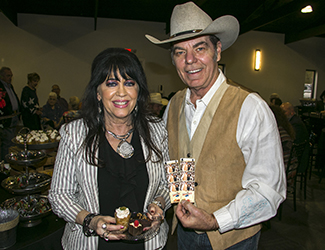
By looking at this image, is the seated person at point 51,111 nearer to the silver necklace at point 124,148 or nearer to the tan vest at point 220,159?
the silver necklace at point 124,148

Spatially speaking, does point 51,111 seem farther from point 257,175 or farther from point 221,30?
point 257,175

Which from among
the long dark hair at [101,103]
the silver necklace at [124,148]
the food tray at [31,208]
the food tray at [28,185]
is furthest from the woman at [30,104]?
the silver necklace at [124,148]

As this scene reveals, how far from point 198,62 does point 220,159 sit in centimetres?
60

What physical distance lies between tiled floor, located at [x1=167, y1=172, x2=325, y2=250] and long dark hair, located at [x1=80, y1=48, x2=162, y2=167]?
204 cm

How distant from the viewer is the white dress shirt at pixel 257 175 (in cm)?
127

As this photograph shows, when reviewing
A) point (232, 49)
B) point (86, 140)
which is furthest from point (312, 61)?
point (86, 140)

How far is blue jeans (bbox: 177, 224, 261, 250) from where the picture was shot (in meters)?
1.46

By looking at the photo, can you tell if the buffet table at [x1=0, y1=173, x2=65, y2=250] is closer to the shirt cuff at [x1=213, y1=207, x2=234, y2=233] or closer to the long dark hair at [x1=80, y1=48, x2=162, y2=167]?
the long dark hair at [x1=80, y1=48, x2=162, y2=167]

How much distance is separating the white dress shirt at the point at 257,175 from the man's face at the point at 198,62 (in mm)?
319

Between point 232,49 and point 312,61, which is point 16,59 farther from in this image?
point 312,61

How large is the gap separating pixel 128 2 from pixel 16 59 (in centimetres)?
457

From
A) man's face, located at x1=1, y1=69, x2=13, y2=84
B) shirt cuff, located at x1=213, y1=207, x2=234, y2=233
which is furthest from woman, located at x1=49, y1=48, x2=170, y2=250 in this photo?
man's face, located at x1=1, y1=69, x2=13, y2=84

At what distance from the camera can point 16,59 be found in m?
8.93

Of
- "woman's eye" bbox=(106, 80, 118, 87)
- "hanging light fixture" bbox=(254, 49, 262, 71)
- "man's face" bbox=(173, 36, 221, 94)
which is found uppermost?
"hanging light fixture" bbox=(254, 49, 262, 71)
